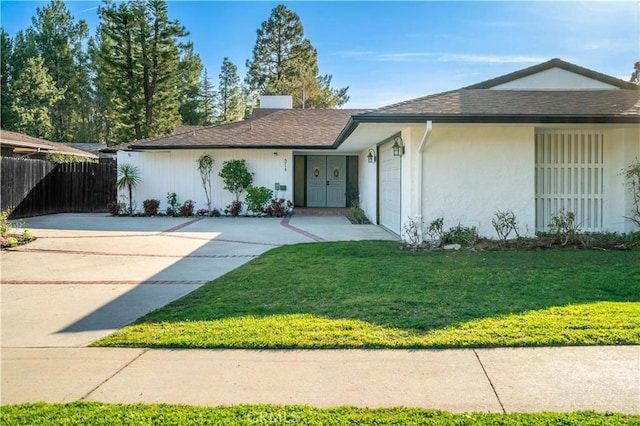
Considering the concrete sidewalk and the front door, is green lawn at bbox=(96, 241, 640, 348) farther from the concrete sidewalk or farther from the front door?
the front door

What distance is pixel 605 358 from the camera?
3.88 m

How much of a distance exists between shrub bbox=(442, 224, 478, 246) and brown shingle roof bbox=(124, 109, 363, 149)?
8.79 m

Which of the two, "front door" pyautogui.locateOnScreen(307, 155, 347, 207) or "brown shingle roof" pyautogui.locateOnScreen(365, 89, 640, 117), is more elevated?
"brown shingle roof" pyautogui.locateOnScreen(365, 89, 640, 117)

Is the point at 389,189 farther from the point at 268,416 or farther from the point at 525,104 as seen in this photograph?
the point at 268,416

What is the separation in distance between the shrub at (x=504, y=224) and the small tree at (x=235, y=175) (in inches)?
412

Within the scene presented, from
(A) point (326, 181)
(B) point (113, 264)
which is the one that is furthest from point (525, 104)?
(A) point (326, 181)

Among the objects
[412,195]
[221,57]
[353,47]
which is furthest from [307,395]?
[221,57]

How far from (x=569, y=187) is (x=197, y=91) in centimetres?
3373

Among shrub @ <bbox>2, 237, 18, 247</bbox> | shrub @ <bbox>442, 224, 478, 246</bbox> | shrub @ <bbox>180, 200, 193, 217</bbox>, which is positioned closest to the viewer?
shrub @ <bbox>442, 224, 478, 246</bbox>

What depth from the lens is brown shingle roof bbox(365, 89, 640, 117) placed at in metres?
9.30

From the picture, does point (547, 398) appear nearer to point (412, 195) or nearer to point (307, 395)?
point (307, 395)

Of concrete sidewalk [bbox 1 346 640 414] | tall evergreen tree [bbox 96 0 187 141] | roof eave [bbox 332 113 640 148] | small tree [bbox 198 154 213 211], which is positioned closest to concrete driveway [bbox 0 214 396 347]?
concrete sidewalk [bbox 1 346 640 414]

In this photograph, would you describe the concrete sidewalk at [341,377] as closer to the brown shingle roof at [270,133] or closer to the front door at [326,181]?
the brown shingle roof at [270,133]

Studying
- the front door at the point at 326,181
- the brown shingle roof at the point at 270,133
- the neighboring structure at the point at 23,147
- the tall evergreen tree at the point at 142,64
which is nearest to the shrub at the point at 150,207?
the brown shingle roof at the point at 270,133
